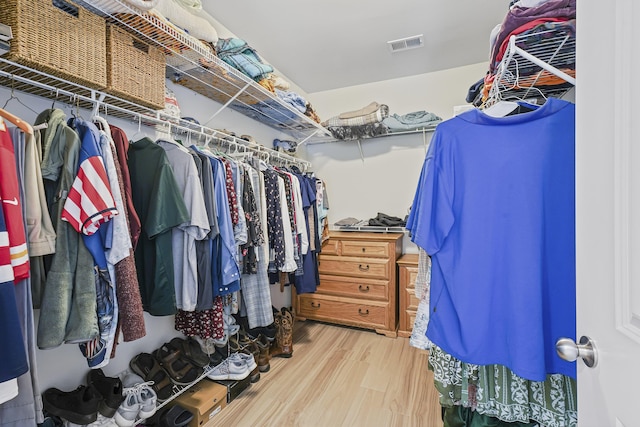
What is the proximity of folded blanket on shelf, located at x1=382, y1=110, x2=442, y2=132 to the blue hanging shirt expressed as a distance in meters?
1.82

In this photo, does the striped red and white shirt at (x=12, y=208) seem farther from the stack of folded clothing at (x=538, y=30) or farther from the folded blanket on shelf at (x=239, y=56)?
the stack of folded clothing at (x=538, y=30)

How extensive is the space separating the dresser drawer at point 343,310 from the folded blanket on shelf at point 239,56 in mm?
2006

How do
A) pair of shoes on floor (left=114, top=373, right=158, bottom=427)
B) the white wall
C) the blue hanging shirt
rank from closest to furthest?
the blue hanging shirt
pair of shoes on floor (left=114, top=373, right=158, bottom=427)
the white wall

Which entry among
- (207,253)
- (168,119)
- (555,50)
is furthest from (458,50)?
(207,253)

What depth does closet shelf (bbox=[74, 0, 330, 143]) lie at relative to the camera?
3.69 feet

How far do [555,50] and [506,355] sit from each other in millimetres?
1059

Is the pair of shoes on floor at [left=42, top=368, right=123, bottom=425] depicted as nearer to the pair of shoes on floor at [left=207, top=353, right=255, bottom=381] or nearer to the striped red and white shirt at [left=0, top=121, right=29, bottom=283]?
the pair of shoes on floor at [left=207, top=353, right=255, bottom=381]

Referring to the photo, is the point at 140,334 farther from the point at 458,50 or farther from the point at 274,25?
the point at 458,50

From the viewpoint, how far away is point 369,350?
229 cm

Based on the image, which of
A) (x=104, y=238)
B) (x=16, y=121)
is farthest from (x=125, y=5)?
(x=104, y=238)
